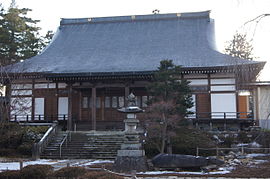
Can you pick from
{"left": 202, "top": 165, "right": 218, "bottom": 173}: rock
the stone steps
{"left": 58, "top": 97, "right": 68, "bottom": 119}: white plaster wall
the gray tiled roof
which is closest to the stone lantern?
{"left": 202, "top": 165, "right": 218, "bottom": 173}: rock

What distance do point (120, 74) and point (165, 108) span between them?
262 inches

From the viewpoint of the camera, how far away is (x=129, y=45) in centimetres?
3017

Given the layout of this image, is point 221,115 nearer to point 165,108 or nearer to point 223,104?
point 223,104

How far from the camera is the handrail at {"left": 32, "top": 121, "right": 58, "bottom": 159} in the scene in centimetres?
1900

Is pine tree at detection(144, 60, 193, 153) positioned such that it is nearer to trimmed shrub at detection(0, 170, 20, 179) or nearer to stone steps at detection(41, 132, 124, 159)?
stone steps at detection(41, 132, 124, 159)

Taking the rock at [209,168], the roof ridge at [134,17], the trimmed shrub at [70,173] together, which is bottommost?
the rock at [209,168]

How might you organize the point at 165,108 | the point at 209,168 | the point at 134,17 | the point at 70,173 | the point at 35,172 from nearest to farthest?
the point at 70,173
the point at 35,172
the point at 209,168
the point at 165,108
the point at 134,17

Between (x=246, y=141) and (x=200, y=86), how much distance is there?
20.5 feet

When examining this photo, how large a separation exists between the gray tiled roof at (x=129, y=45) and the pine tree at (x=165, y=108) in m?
4.97

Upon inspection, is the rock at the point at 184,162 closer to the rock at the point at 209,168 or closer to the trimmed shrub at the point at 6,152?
the rock at the point at 209,168

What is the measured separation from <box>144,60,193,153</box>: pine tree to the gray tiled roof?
4.97m

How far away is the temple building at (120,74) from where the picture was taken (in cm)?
2436

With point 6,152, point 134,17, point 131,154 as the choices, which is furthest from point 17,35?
point 131,154

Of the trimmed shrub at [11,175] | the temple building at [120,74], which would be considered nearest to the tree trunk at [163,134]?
the temple building at [120,74]
